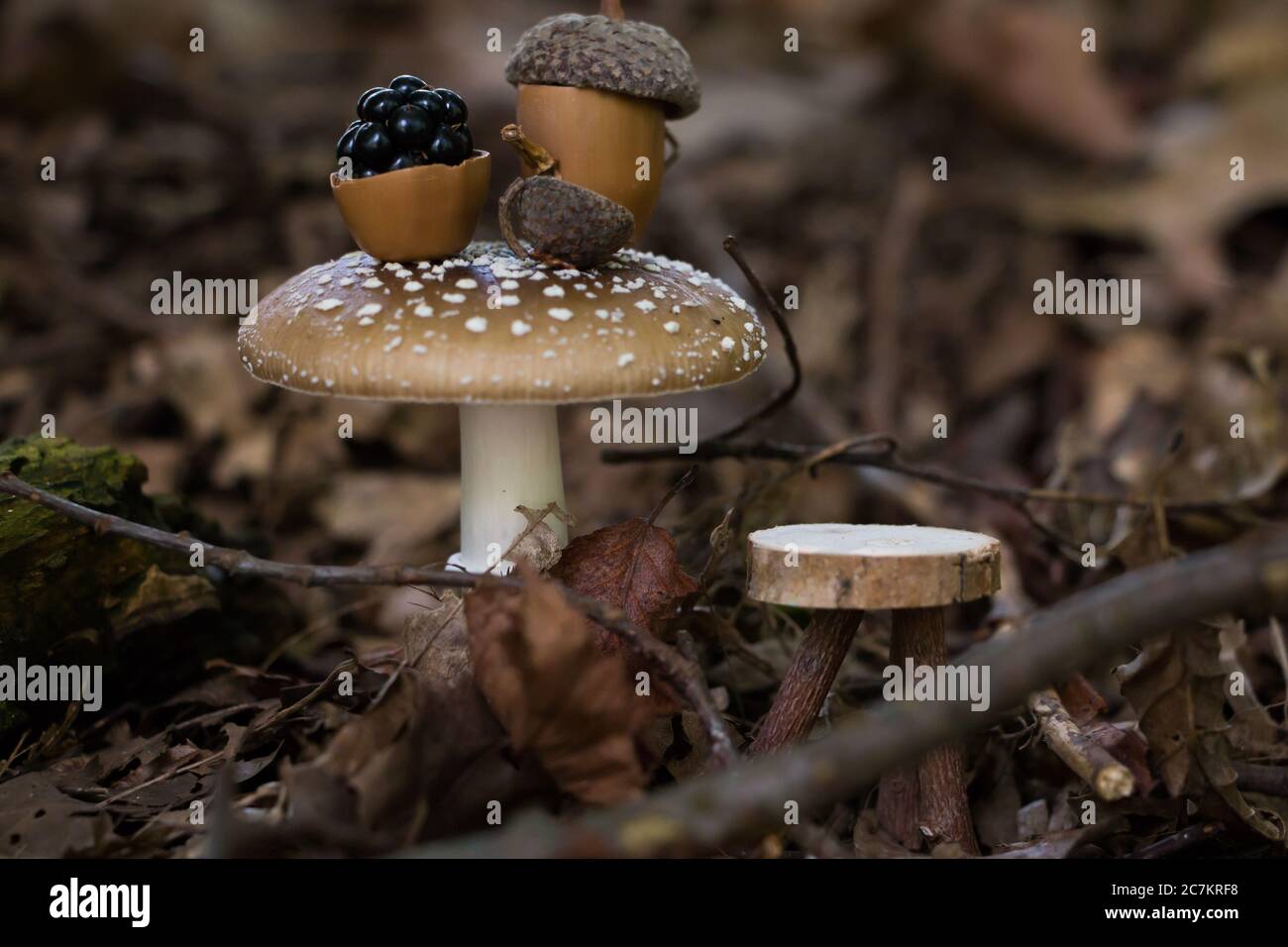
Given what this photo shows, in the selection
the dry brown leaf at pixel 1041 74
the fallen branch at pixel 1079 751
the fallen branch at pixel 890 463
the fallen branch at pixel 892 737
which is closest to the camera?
the fallen branch at pixel 892 737

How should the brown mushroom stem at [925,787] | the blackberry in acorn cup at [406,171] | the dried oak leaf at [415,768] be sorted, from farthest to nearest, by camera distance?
1. the blackberry in acorn cup at [406,171]
2. the brown mushroom stem at [925,787]
3. the dried oak leaf at [415,768]

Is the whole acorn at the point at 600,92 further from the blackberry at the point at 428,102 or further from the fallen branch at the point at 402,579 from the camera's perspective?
the fallen branch at the point at 402,579

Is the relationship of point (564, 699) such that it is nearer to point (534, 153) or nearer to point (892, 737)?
point (892, 737)

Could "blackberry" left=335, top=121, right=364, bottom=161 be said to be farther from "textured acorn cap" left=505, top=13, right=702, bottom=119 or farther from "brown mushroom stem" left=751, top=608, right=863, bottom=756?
"brown mushroom stem" left=751, top=608, right=863, bottom=756

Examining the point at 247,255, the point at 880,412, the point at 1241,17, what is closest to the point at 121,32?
the point at 247,255

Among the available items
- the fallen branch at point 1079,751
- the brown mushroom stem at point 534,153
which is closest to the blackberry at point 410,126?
the brown mushroom stem at point 534,153

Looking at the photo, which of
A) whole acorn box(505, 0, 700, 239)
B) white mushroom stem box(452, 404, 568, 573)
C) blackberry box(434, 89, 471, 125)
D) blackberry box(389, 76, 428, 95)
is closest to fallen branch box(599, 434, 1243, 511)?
white mushroom stem box(452, 404, 568, 573)
